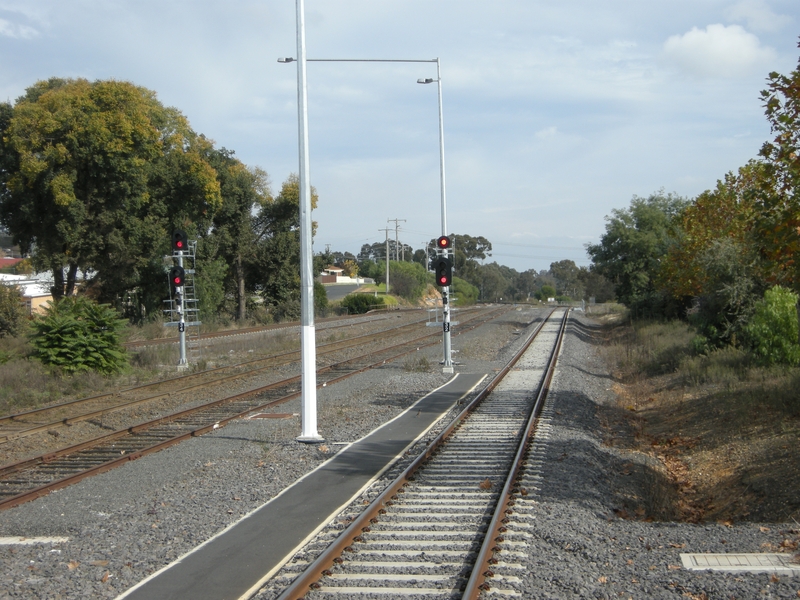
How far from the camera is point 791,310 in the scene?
18703mm

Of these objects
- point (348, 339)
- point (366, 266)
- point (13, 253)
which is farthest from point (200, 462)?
point (13, 253)

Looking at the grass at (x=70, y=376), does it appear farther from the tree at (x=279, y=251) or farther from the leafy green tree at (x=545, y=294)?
the leafy green tree at (x=545, y=294)

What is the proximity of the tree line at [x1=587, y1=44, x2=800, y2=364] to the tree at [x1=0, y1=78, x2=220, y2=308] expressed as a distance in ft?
82.8

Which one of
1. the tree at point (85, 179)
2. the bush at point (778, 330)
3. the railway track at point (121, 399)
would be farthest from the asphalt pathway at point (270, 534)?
the tree at point (85, 179)

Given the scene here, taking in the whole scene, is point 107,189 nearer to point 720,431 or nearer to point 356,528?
point 720,431

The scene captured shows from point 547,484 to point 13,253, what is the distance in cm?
13810

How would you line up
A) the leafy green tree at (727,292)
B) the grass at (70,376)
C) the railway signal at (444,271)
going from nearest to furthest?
the grass at (70,376), the railway signal at (444,271), the leafy green tree at (727,292)

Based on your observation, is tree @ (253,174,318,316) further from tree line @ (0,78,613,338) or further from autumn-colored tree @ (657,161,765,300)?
autumn-colored tree @ (657,161,765,300)

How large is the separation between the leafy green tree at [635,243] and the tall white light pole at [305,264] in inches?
1542

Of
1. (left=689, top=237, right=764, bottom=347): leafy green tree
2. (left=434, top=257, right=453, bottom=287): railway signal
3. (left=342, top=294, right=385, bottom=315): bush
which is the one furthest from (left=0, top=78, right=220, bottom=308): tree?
(left=342, top=294, right=385, bottom=315): bush

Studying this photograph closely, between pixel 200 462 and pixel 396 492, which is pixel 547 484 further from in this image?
pixel 200 462

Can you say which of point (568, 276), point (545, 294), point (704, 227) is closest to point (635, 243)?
point (704, 227)

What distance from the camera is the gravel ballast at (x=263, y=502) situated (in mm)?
→ 6062

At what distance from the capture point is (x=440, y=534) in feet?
24.3
